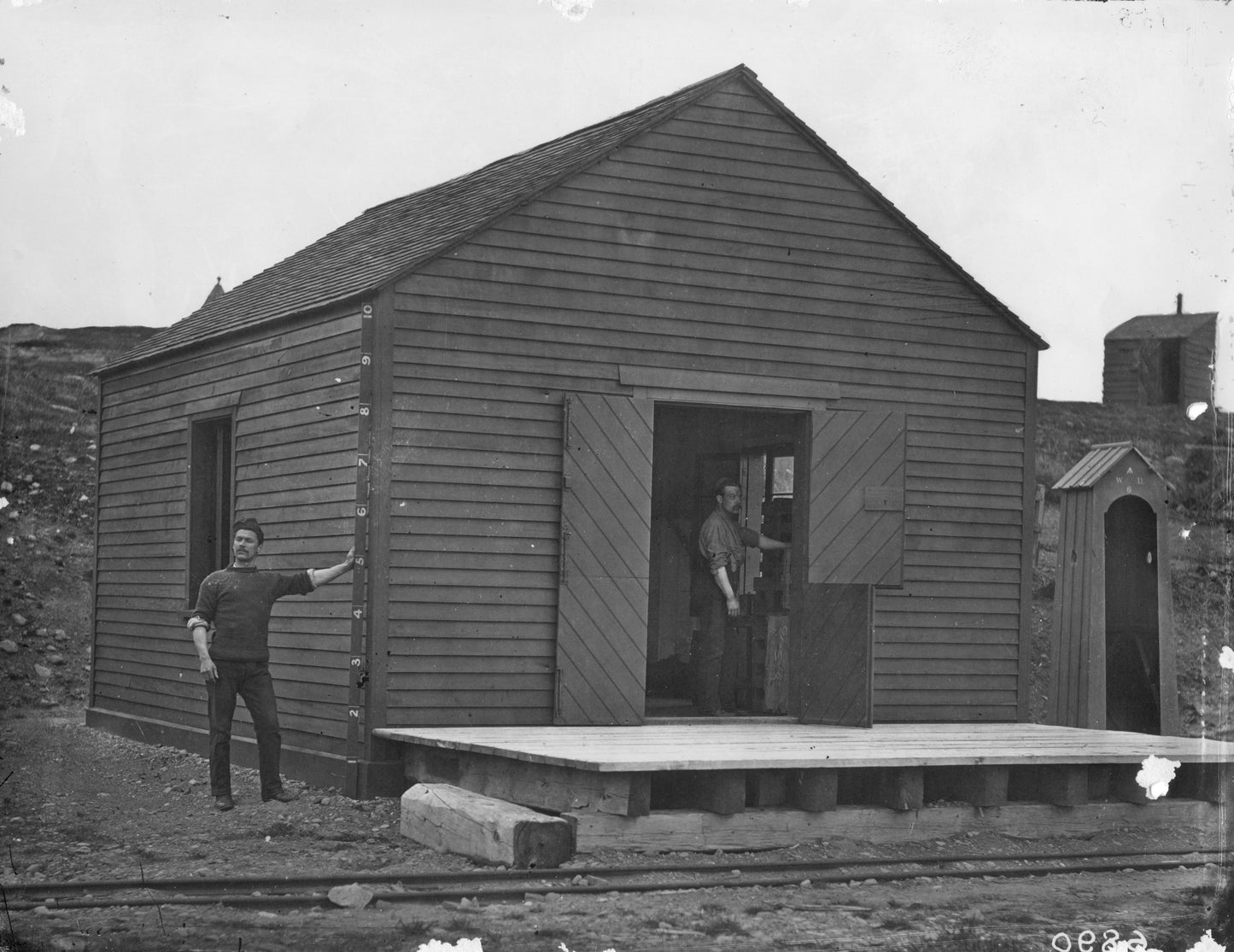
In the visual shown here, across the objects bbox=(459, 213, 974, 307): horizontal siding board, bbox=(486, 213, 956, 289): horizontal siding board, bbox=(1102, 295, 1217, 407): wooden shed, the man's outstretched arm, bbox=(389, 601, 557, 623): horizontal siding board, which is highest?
bbox=(1102, 295, 1217, 407): wooden shed

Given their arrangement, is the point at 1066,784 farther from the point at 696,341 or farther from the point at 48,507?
the point at 48,507

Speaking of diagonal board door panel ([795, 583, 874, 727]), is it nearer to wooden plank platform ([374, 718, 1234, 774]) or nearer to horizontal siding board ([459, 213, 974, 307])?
wooden plank platform ([374, 718, 1234, 774])

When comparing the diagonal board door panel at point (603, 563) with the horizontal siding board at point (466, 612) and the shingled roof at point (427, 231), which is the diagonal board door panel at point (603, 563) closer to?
the horizontal siding board at point (466, 612)

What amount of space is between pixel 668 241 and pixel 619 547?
234 centimetres

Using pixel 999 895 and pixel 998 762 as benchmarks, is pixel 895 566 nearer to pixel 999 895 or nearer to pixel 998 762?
pixel 998 762

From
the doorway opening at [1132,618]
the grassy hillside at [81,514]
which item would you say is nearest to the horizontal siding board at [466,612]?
the doorway opening at [1132,618]

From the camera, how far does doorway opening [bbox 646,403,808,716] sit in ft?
44.0

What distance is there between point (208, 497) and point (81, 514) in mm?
11785

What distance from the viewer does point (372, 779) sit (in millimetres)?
10609

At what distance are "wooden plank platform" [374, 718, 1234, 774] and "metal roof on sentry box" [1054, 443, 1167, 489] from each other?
2.11 meters

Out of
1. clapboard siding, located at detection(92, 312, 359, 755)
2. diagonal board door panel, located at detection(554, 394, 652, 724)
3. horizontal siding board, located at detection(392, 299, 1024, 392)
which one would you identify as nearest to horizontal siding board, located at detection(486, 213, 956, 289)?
horizontal siding board, located at detection(392, 299, 1024, 392)

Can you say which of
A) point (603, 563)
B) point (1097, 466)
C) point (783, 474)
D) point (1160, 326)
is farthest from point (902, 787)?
point (1160, 326)

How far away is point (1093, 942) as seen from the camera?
23.8 ft

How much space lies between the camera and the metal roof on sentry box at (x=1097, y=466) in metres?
13.0
